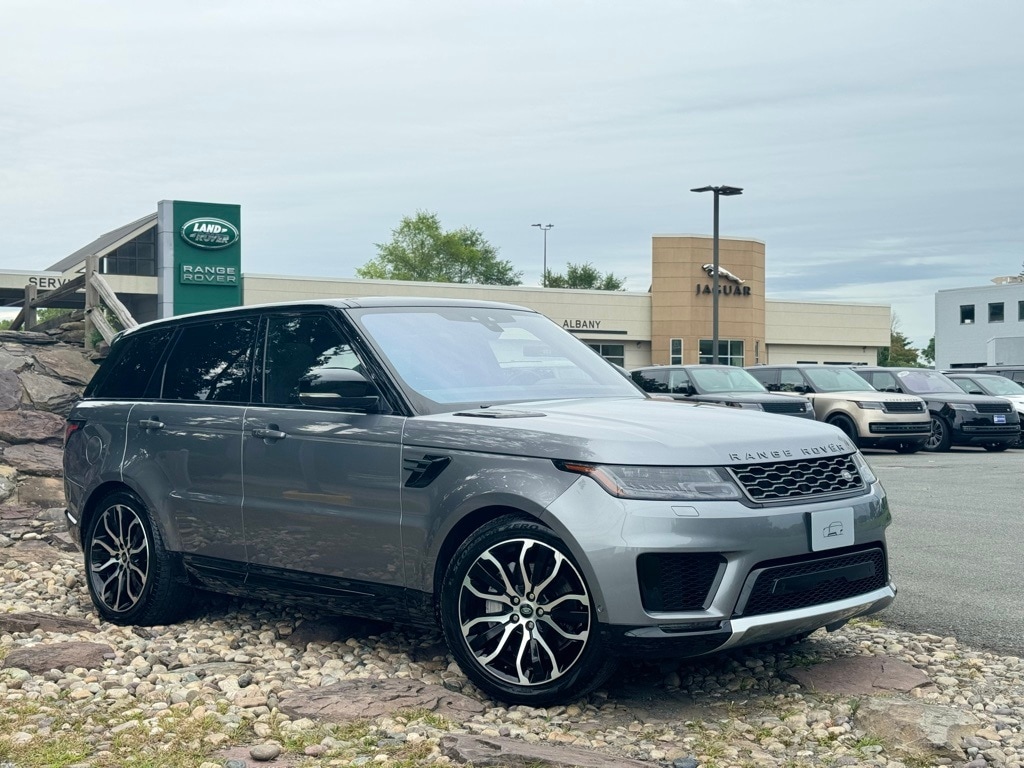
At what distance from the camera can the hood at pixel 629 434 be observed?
4746mm

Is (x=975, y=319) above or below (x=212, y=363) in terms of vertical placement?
above

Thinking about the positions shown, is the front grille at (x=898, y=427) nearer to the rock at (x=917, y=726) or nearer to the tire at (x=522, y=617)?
the rock at (x=917, y=726)

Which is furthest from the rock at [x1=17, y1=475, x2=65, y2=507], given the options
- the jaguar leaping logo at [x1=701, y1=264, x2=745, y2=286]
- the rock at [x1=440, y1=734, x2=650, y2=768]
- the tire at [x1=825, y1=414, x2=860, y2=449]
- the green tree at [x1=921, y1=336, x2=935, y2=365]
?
→ the green tree at [x1=921, y1=336, x2=935, y2=365]

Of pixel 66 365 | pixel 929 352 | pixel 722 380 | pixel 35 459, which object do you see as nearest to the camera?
pixel 35 459

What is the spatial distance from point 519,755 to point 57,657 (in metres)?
2.71

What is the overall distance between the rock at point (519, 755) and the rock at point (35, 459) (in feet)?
29.8

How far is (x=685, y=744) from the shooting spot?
4543 millimetres

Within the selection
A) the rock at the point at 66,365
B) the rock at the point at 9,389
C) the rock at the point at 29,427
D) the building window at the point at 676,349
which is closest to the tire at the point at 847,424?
the rock at the point at 66,365

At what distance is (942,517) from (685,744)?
733 cm

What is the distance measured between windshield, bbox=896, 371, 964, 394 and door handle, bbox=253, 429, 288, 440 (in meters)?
19.7

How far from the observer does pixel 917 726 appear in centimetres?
464

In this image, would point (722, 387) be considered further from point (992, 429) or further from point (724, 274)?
point (724, 274)

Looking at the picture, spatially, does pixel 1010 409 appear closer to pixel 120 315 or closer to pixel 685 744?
pixel 120 315

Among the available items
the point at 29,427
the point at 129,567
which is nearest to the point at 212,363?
the point at 129,567
